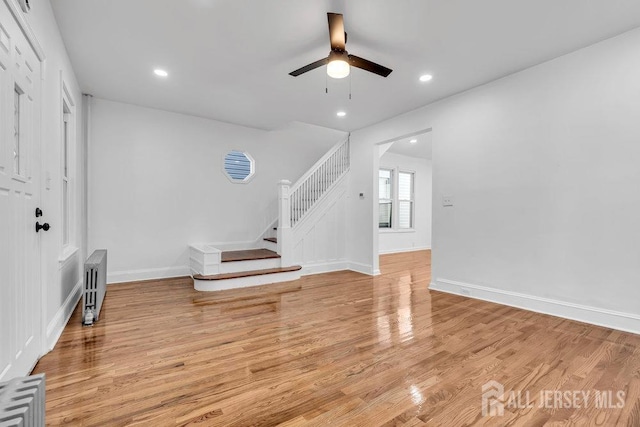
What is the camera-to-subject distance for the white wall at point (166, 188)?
4.45 m

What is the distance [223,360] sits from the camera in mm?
2213

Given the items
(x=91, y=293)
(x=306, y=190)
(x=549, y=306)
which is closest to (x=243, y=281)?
(x=91, y=293)

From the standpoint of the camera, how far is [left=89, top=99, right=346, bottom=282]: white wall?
4449mm

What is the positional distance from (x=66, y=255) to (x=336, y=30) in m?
3.49

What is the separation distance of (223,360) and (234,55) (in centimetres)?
297

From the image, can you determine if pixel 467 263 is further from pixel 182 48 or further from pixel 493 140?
pixel 182 48

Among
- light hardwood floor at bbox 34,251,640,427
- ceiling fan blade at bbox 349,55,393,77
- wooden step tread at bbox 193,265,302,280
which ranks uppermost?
ceiling fan blade at bbox 349,55,393,77

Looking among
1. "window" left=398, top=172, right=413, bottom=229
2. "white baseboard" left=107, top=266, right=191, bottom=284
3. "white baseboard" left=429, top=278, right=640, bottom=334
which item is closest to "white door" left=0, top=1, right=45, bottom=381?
"white baseboard" left=107, top=266, right=191, bottom=284

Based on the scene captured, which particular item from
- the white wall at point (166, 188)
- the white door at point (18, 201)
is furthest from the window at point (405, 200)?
the white door at point (18, 201)

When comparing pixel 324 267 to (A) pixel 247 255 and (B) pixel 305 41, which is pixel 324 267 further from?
(B) pixel 305 41

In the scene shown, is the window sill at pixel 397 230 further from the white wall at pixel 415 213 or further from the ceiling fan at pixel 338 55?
the ceiling fan at pixel 338 55

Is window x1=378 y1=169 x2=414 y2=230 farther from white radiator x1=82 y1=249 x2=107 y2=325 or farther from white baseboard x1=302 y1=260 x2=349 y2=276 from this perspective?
white radiator x1=82 y1=249 x2=107 y2=325

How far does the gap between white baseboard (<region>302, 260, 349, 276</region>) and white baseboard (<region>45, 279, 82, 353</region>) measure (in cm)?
318

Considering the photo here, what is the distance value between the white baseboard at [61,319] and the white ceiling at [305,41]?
2.65 m
